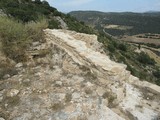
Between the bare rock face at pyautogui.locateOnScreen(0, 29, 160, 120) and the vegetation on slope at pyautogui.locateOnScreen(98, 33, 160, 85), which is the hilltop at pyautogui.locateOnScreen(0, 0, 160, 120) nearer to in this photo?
the bare rock face at pyautogui.locateOnScreen(0, 29, 160, 120)

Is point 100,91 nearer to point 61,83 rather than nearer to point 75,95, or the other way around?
point 75,95

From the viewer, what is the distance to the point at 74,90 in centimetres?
736

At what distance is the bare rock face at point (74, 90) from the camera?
6.76 m

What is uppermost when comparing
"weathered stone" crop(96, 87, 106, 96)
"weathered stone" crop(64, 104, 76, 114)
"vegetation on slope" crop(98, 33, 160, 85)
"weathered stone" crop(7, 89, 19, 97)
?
"weathered stone" crop(7, 89, 19, 97)

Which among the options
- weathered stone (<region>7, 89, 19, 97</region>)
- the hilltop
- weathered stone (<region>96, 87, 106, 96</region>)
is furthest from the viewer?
weathered stone (<region>96, 87, 106, 96</region>)

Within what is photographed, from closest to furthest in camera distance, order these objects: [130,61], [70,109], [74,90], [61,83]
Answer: [70,109], [74,90], [61,83], [130,61]

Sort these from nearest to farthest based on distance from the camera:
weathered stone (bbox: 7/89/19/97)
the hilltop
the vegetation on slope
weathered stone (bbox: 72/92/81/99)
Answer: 1. the hilltop
2. weathered stone (bbox: 72/92/81/99)
3. weathered stone (bbox: 7/89/19/97)
4. the vegetation on slope

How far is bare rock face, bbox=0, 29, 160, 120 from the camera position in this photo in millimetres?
6758

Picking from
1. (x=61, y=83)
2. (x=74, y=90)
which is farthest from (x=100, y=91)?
(x=61, y=83)

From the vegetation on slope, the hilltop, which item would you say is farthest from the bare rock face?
the vegetation on slope

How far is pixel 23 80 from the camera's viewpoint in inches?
305

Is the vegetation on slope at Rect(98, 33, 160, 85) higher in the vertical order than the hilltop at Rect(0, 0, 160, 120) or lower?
lower

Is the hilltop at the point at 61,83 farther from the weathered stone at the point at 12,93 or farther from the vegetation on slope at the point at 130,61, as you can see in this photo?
the vegetation on slope at the point at 130,61

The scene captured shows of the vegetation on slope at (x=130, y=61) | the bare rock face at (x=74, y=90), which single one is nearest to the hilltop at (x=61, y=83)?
the bare rock face at (x=74, y=90)
